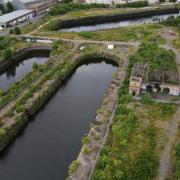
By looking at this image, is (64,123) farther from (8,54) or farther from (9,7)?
(9,7)

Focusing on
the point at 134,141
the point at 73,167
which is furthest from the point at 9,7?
the point at 73,167

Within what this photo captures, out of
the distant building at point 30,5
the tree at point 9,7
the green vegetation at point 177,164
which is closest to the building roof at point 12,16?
the distant building at point 30,5

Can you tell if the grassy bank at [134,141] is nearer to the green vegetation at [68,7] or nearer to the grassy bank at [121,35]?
the grassy bank at [121,35]

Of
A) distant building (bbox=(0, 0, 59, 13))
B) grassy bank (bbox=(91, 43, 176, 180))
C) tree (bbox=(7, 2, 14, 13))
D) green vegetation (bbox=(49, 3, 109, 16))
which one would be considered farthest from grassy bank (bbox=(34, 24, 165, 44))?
grassy bank (bbox=(91, 43, 176, 180))

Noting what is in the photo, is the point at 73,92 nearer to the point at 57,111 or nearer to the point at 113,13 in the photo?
the point at 57,111

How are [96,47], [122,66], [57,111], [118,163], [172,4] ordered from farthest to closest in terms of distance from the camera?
[172,4], [96,47], [122,66], [57,111], [118,163]

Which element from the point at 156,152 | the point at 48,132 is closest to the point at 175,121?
the point at 156,152

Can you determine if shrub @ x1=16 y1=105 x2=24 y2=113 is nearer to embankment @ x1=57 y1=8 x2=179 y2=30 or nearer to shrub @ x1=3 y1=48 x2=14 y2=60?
shrub @ x1=3 y1=48 x2=14 y2=60
